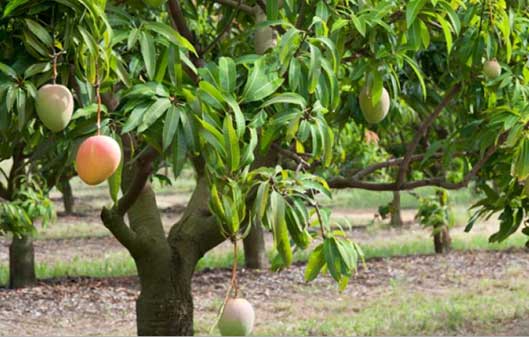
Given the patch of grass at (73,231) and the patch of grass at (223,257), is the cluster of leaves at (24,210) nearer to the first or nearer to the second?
the patch of grass at (223,257)

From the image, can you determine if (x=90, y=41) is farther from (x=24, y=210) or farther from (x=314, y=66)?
(x=24, y=210)

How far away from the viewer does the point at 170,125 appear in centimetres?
165

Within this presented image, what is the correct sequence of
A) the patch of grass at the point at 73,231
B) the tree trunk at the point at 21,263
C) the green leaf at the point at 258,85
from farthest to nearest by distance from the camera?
the patch of grass at the point at 73,231 → the tree trunk at the point at 21,263 → the green leaf at the point at 258,85

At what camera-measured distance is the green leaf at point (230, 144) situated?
5.61 feet

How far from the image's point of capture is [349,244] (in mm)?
2043

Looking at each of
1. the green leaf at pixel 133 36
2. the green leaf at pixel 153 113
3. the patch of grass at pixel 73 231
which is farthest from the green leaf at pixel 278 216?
the patch of grass at pixel 73 231

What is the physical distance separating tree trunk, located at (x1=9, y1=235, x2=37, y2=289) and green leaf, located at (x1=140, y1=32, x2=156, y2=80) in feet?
18.1

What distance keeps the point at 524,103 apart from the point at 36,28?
160cm

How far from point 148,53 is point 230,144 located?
27cm

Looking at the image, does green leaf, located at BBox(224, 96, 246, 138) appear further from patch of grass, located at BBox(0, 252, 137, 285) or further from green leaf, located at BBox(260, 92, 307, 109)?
patch of grass, located at BBox(0, 252, 137, 285)

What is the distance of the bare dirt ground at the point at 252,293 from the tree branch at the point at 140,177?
8.20ft

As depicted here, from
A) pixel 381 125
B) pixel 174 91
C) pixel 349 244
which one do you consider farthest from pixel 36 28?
pixel 381 125

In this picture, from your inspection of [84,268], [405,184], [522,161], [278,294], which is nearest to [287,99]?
[522,161]

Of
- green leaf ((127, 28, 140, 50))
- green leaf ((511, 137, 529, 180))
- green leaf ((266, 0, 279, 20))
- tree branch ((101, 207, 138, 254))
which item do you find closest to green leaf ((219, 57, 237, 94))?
green leaf ((127, 28, 140, 50))
